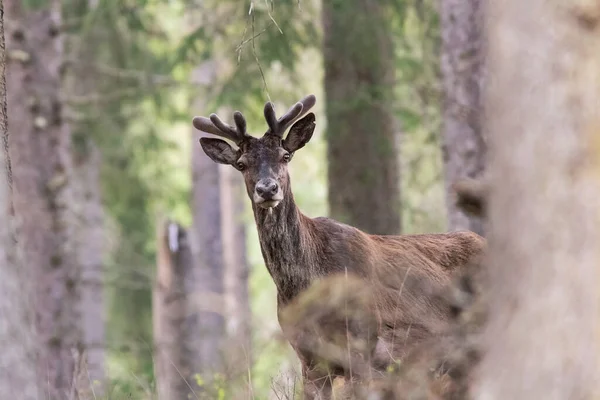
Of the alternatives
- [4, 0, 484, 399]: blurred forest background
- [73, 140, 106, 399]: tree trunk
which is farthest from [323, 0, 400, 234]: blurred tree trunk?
[73, 140, 106, 399]: tree trunk

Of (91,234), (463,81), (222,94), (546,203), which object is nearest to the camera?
(546,203)

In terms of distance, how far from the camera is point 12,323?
496 cm

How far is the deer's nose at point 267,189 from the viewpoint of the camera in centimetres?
761

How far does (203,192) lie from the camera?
20.3 meters

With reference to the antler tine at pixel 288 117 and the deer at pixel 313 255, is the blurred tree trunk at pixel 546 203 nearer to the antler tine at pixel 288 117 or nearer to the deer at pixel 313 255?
the deer at pixel 313 255

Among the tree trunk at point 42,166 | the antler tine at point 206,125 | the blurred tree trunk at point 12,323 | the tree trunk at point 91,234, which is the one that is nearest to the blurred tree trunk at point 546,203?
the blurred tree trunk at point 12,323

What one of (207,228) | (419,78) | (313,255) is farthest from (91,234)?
(313,255)

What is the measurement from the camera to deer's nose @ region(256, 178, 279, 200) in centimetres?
761

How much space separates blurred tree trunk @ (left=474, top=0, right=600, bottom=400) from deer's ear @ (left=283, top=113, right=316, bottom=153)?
15.5 feet

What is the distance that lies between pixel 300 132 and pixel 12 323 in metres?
4.15

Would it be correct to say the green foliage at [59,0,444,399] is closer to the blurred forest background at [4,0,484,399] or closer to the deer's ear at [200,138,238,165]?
the blurred forest background at [4,0,484,399]

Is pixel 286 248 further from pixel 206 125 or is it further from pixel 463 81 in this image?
pixel 463 81

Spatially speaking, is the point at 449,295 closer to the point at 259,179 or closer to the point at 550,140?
the point at 550,140

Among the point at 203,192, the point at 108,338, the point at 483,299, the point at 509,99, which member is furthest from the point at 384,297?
the point at 108,338
